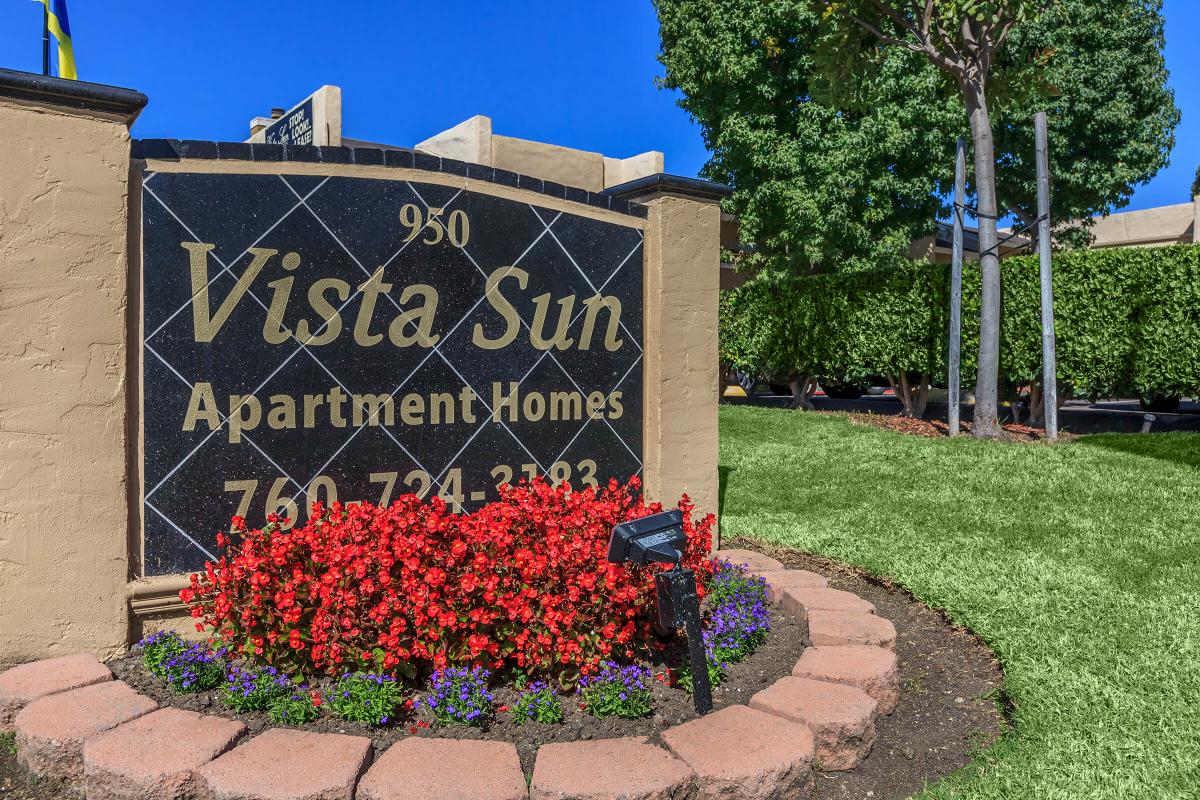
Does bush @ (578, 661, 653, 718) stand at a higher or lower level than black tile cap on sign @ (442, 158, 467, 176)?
lower

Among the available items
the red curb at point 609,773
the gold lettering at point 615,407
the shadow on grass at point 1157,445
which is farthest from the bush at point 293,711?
the shadow on grass at point 1157,445

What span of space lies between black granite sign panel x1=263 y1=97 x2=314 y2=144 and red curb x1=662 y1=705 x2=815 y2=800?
8143mm

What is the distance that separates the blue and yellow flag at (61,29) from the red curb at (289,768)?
12.1 metres

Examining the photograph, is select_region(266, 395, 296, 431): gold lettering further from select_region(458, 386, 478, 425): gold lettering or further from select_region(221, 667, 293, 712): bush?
select_region(221, 667, 293, 712): bush

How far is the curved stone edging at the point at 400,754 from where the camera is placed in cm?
241

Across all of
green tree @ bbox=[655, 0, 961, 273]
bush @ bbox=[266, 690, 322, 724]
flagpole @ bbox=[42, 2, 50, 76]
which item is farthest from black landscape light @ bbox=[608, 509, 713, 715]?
green tree @ bbox=[655, 0, 961, 273]

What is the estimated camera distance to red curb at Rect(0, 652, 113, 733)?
2.93 metres

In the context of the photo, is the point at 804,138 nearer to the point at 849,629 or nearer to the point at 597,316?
the point at 597,316

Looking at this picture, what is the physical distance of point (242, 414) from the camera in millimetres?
3596

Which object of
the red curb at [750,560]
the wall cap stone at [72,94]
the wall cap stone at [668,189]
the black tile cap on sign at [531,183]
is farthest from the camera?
the red curb at [750,560]

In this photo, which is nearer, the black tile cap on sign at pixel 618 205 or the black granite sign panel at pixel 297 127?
the black tile cap on sign at pixel 618 205

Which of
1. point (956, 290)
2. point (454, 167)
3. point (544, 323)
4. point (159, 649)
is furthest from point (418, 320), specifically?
point (956, 290)

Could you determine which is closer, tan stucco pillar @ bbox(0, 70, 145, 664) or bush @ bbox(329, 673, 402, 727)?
bush @ bbox(329, 673, 402, 727)

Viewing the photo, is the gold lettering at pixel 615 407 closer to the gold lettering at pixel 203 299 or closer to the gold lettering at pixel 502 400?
the gold lettering at pixel 502 400
